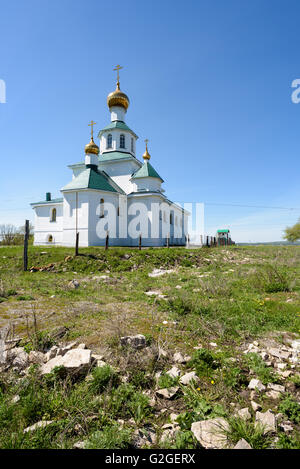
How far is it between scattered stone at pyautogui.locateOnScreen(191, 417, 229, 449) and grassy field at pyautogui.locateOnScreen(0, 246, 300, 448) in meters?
0.08

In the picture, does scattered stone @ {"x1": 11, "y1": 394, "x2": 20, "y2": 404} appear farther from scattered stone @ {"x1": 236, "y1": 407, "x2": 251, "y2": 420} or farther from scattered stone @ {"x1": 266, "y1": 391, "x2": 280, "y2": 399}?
scattered stone @ {"x1": 266, "y1": 391, "x2": 280, "y2": 399}

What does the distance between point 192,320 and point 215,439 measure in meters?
2.61

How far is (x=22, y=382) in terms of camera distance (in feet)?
8.23

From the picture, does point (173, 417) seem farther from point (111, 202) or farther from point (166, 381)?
point (111, 202)

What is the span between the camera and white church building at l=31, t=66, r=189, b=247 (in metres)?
21.7

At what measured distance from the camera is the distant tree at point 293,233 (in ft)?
194

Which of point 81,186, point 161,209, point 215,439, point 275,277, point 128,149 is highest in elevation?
point 128,149

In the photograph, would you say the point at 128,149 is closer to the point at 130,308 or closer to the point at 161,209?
the point at 161,209

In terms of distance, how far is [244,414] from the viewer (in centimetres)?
214

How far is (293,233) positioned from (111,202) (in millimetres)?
56098

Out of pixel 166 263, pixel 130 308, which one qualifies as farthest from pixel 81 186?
pixel 130 308

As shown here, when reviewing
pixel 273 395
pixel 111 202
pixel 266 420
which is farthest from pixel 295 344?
pixel 111 202

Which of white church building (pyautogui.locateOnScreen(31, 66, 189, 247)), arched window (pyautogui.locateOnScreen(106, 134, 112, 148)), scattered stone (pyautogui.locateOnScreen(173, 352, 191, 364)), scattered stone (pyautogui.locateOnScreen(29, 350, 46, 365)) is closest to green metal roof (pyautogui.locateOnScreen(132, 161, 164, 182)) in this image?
white church building (pyautogui.locateOnScreen(31, 66, 189, 247))

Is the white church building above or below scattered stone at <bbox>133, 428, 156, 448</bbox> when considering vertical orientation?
above
